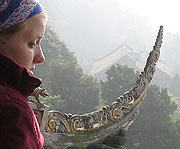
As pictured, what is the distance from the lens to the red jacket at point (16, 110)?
1.99 feet

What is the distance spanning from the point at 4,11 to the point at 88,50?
39287mm

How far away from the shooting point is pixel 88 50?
131 feet

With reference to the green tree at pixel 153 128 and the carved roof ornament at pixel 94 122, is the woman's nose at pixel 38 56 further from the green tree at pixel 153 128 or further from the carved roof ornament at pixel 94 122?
the green tree at pixel 153 128

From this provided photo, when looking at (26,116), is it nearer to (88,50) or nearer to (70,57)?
(70,57)

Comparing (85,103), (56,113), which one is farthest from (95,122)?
(85,103)

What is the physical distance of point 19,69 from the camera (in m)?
0.68

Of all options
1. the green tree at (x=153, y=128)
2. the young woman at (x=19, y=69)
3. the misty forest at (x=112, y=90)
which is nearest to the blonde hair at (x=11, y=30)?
the young woman at (x=19, y=69)

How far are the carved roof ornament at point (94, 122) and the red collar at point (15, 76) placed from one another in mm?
1313

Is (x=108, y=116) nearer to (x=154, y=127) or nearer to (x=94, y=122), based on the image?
(x=94, y=122)

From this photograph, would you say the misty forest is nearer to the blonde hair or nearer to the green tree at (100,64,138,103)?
the green tree at (100,64,138,103)

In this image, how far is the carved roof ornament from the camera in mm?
2039

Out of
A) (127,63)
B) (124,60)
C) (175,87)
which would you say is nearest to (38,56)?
(175,87)

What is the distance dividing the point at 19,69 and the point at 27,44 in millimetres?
95

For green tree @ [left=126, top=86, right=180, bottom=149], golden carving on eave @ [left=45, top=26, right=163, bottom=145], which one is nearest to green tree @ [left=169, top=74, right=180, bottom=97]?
green tree @ [left=126, top=86, right=180, bottom=149]
